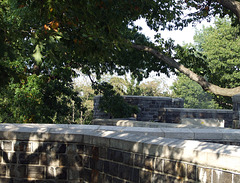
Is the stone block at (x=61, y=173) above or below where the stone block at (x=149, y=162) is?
below

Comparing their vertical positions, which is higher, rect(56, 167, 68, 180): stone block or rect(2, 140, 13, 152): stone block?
rect(2, 140, 13, 152): stone block

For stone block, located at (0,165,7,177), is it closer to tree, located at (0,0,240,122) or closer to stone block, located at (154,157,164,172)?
stone block, located at (154,157,164,172)

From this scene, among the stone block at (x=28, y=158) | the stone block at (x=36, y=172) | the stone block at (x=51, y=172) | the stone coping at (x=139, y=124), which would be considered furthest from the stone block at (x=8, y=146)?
the stone coping at (x=139, y=124)

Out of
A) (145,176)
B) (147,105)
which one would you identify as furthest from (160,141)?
(147,105)

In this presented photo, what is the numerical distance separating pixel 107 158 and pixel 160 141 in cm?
111

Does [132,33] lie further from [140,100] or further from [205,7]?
[140,100]

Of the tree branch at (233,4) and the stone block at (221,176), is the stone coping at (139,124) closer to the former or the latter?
the tree branch at (233,4)

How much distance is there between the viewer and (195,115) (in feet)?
60.5

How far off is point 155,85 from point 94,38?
103 feet

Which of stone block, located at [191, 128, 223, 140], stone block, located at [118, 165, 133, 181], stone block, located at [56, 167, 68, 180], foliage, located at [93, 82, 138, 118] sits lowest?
stone block, located at [56, 167, 68, 180]

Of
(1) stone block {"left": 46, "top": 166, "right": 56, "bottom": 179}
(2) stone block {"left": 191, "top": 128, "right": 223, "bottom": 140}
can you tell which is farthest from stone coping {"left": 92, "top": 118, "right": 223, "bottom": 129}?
(1) stone block {"left": 46, "top": 166, "right": 56, "bottom": 179}

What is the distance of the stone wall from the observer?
4.48 metres

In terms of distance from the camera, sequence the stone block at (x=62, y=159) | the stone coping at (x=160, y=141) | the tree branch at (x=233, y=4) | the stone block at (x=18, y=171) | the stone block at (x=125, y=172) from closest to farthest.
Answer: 1. the stone coping at (x=160, y=141)
2. the stone block at (x=125, y=172)
3. the stone block at (x=62, y=159)
4. the stone block at (x=18, y=171)
5. the tree branch at (x=233, y=4)

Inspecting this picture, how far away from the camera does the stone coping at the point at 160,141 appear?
14.4ft
